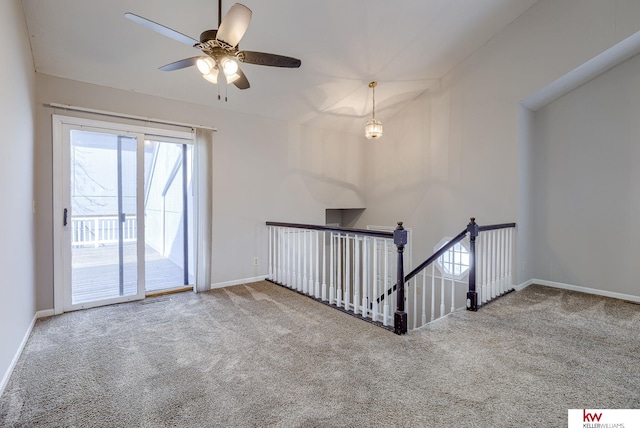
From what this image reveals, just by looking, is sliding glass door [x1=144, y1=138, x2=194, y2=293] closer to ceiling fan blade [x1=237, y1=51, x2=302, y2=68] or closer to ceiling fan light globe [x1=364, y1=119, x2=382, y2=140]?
ceiling fan blade [x1=237, y1=51, x2=302, y2=68]

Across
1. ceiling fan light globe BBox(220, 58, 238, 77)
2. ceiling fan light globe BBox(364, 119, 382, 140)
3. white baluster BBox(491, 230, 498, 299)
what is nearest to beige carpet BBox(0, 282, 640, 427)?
white baluster BBox(491, 230, 498, 299)

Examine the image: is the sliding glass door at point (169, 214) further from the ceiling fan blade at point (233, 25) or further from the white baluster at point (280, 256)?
the ceiling fan blade at point (233, 25)

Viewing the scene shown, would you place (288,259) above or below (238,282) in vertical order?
above

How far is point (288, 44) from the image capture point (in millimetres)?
3389

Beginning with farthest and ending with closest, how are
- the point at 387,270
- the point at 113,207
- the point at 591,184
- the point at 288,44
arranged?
the point at 591,184 < the point at 113,207 < the point at 387,270 < the point at 288,44

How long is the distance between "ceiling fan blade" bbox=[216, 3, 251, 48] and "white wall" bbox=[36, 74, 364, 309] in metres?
2.19

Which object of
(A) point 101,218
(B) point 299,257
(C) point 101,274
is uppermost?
(A) point 101,218

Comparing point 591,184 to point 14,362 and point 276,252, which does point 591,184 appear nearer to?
point 276,252

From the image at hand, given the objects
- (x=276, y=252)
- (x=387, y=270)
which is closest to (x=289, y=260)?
(x=276, y=252)

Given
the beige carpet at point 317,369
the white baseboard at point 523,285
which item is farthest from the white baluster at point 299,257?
the white baseboard at point 523,285

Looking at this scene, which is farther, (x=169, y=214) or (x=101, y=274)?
(x=169, y=214)

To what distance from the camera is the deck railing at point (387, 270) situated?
3072mm

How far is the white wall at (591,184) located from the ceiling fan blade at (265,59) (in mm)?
3945

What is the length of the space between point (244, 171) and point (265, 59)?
7.76 ft
